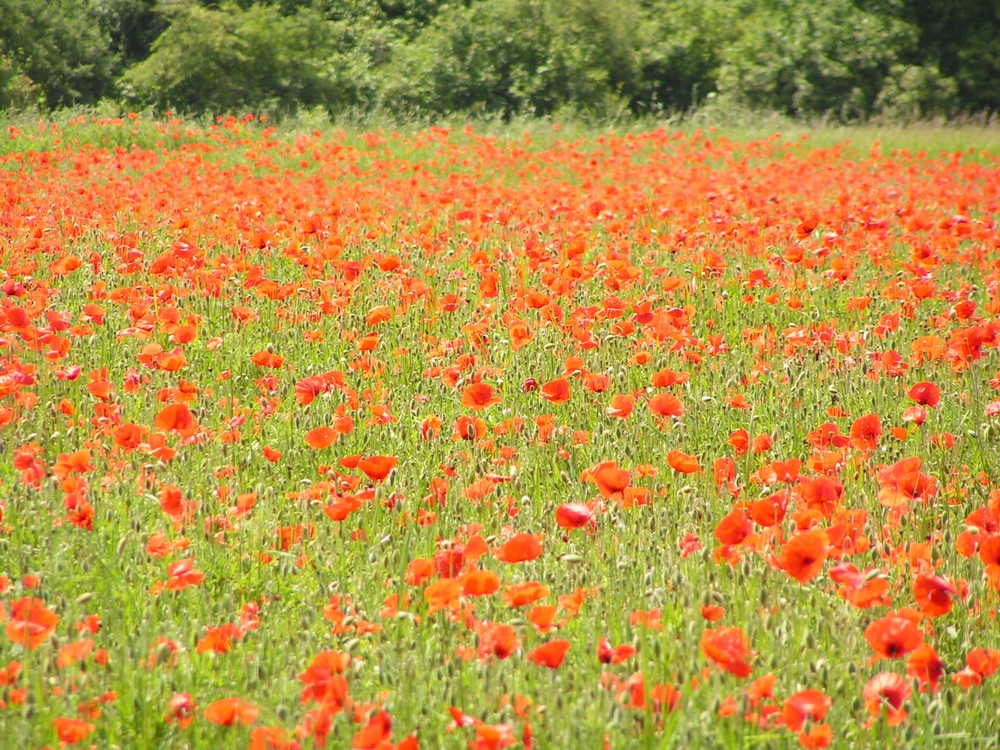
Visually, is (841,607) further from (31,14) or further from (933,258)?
(31,14)

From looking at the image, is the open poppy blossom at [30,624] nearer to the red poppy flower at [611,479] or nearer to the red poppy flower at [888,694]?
the red poppy flower at [611,479]

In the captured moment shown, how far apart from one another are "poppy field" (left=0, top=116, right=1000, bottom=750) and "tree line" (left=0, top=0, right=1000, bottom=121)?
16.3m

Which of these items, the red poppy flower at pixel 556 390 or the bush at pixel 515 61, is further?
the bush at pixel 515 61

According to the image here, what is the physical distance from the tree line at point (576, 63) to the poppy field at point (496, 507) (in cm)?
1634

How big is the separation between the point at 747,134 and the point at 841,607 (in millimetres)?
14528

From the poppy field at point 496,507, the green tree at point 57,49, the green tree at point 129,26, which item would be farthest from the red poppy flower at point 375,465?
the green tree at point 129,26

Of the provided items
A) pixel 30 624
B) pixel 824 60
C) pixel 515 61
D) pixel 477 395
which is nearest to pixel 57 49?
pixel 515 61

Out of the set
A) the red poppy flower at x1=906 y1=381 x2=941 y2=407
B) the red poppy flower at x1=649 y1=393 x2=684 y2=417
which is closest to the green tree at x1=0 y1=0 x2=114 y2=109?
the red poppy flower at x1=649 y1=393 x2=684 y2=417

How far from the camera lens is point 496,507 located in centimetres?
272

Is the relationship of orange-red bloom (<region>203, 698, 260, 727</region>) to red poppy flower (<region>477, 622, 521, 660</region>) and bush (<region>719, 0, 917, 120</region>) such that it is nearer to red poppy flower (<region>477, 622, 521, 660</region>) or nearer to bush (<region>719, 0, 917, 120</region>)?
red poppy flower (<region>477, 622, 521, 660</region>)

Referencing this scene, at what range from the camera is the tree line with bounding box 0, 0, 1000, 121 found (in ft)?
71.8

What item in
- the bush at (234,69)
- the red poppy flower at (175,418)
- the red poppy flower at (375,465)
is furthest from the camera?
the bush at (234,69)

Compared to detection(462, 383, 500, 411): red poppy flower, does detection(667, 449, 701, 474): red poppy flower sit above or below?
above

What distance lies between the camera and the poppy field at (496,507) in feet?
5.98
